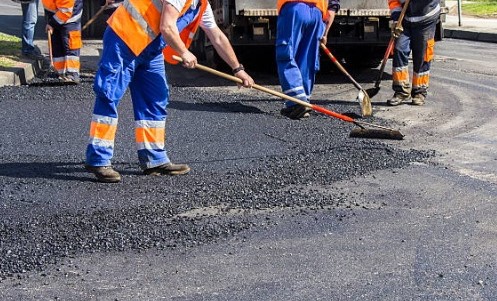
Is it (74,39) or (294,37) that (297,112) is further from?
(74,39)

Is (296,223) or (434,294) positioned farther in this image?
(296,223)

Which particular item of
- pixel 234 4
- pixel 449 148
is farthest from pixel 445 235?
pixel 234 4

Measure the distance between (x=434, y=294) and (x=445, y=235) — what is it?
0.92m

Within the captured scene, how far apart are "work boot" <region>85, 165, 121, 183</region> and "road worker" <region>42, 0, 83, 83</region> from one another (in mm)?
4431

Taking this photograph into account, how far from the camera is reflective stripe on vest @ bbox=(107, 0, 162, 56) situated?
5.97m

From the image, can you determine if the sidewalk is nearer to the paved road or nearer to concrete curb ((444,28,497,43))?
concrete curb ((444,28,497,43))

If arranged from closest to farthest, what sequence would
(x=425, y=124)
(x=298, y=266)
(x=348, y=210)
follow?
(x=298, y=266) < (x=348, y=210) < (x=425, y=124)

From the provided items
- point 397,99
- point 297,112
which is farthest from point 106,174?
point 397,99

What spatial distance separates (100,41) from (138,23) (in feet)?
31.1

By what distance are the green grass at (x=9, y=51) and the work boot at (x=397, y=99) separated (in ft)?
15.0

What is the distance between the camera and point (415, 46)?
9.42 metres

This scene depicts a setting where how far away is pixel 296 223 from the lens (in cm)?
524

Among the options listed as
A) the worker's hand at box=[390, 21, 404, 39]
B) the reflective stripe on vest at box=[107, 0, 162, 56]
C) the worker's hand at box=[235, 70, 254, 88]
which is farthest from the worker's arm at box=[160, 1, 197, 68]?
the worker's hand at box=[390, 21, 404, 39]

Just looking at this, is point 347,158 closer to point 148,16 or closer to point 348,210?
point 348,210
